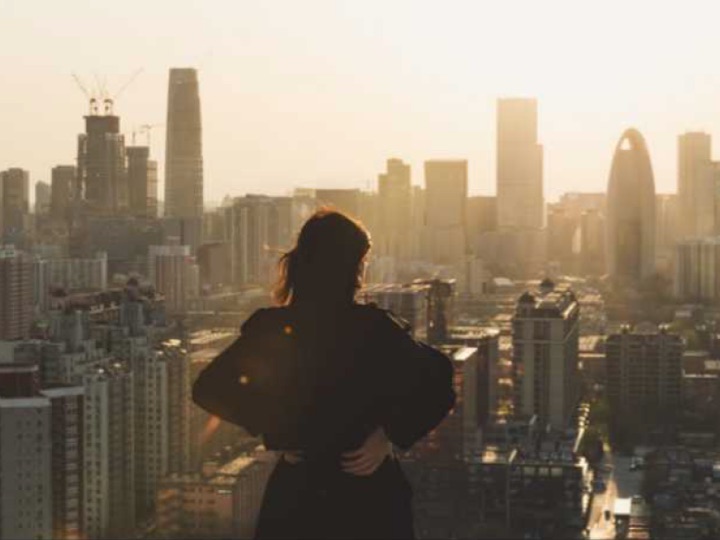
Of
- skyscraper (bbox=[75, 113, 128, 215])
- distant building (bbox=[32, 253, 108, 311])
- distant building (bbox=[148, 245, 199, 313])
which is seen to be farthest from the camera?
skyscraper (bbox=[75, 113, 128, 215])

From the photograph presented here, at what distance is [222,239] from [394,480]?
32.6 ft

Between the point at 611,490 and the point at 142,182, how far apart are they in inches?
239

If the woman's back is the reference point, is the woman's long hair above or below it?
above

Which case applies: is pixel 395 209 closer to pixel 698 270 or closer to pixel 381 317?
pixel 698 270

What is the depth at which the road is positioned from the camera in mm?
5357

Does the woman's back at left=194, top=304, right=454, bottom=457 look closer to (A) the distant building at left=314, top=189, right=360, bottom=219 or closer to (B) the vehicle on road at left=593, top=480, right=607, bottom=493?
(B) the vehicle on road at left=593, top=480, right=607, bottom=493

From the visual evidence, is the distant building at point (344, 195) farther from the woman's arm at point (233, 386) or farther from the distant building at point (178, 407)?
the woman's arm at point (233, 386)

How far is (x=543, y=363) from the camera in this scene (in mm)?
7793

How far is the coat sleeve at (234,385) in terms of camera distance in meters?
0.74

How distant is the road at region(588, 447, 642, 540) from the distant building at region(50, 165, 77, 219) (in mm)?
4738

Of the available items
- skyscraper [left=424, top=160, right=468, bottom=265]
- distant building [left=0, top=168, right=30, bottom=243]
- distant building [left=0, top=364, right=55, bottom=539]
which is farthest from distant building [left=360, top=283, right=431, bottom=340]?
skyscraper [left=424, top=160, right=468, bottom=265]

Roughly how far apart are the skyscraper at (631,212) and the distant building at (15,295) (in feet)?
27.7

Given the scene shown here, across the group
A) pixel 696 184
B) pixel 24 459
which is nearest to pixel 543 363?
pixel 24 459

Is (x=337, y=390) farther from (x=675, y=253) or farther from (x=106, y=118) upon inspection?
(x=675, y=253)
